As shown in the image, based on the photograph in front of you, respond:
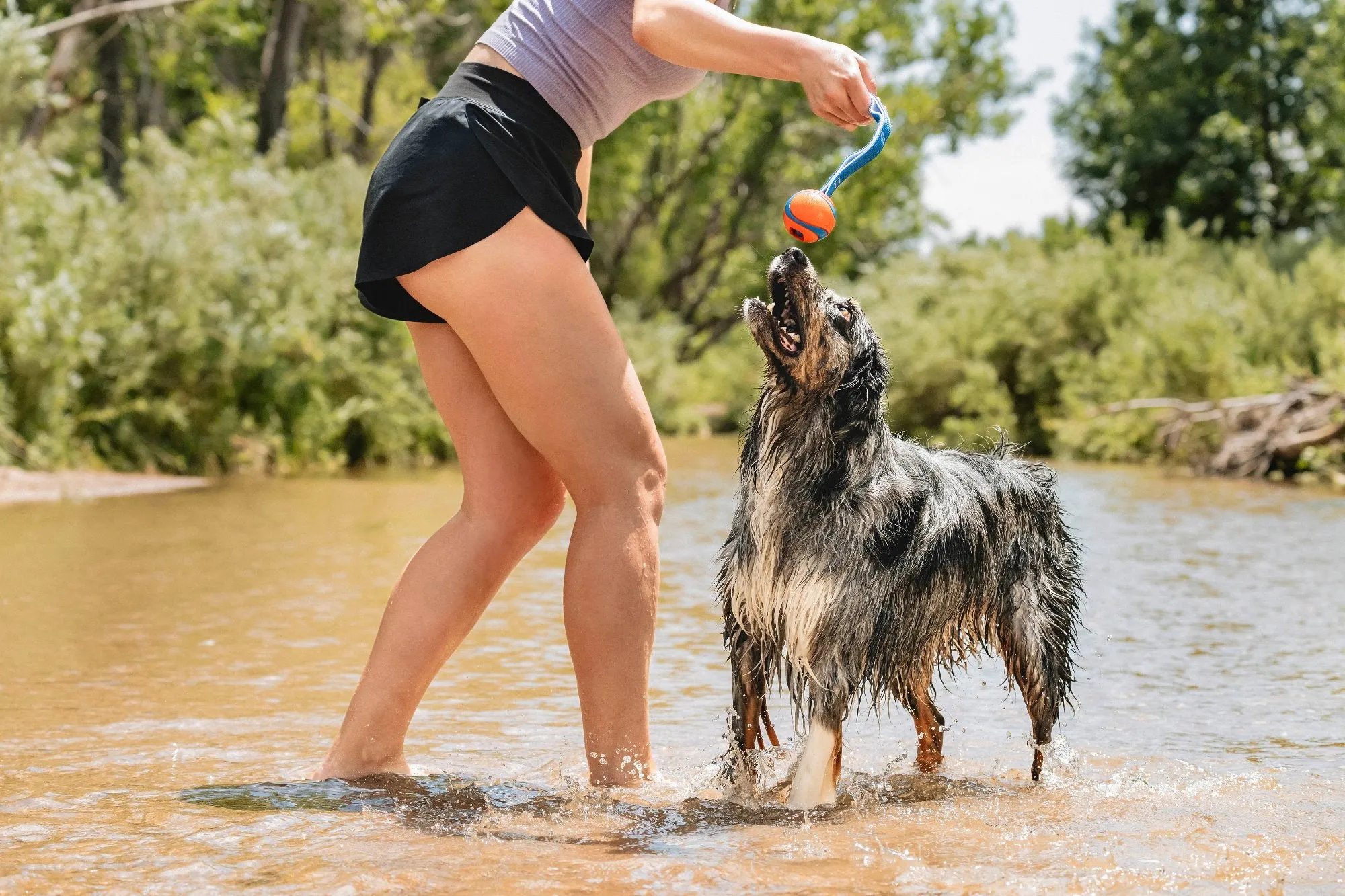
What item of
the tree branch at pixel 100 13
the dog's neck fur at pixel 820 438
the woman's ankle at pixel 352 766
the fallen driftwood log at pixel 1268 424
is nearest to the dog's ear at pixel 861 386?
the dog's neck fur at pixel 820 438

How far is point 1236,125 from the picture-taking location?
34.4 m

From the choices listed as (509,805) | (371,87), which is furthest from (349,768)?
(371,87)

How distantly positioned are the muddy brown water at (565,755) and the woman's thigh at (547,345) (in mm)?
825

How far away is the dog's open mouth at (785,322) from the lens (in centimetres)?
330

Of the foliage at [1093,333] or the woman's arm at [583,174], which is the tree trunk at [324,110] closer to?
the foliage at [1093,333]

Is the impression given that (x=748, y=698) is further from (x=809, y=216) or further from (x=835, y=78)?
(x=835, y=78)

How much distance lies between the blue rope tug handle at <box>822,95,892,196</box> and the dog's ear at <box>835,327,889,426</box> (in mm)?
377

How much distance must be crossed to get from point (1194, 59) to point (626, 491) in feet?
122

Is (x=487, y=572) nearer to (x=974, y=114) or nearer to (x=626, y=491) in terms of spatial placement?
(x=626, y=491)

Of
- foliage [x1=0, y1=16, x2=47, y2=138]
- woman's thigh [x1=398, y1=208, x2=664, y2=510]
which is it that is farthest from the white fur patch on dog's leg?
foliage [x1=0, y1=16, x2=47, y2=138]

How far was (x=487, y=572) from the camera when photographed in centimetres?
351

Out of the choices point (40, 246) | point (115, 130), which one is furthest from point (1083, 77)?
point (40, 246)

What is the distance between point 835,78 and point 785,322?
2.00 feet

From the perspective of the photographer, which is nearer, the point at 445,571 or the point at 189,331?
the point at 445,571
